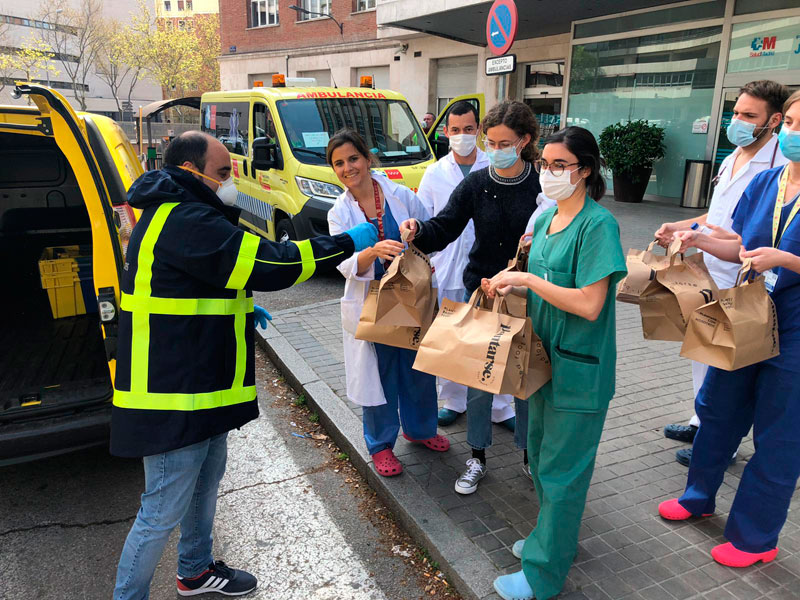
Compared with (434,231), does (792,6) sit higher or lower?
higher

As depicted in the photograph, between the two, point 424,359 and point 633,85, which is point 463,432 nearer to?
point 424,359

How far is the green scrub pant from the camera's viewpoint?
225cm

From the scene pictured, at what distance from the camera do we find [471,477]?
3152 millimetres

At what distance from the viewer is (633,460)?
3.46 meters

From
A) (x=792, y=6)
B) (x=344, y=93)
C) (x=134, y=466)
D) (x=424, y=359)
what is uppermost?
(x=792, y=6)

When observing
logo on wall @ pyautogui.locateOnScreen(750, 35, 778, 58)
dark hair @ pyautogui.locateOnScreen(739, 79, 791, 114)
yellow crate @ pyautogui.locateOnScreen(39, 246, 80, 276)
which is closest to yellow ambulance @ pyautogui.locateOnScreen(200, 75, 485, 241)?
yellow crate @ pyautogui.locateOnScreen(39, 246, 80, 276)

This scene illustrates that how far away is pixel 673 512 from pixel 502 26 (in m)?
4.46

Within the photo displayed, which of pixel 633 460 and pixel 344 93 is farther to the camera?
pixel 344 93

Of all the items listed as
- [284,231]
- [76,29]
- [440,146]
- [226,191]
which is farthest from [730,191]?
[76,29]

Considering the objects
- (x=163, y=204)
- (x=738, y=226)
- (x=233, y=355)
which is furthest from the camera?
(x=738, y=226)

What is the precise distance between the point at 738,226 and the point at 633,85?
12.2 meters

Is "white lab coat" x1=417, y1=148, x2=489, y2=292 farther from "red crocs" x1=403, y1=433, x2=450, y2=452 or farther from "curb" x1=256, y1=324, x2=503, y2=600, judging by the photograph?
"curb" x1=256, y1=324, x2=503, y2=600

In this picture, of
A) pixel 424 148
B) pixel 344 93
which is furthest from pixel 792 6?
pixel 344 93

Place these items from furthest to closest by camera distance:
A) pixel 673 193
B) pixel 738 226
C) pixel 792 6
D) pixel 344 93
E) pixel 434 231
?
pixel 673 193 → pixel 792 6 → pixel 344 93 → pixel 434 231 → pixel 738 226
